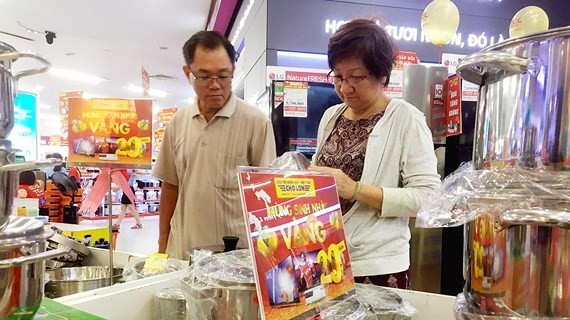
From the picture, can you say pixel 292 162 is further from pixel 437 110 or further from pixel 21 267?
pixel 437 110

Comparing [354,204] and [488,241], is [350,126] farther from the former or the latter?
[488,241]

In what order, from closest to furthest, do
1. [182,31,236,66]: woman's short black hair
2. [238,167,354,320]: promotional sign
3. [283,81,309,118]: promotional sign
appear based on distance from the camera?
[238,167,354,320]: promotional sign < [182,31,236,66]: woman's short black hair < [283,81,309,118]: promotional sign

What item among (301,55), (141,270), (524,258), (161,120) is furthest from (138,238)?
(524,258)

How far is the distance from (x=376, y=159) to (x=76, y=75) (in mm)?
12083

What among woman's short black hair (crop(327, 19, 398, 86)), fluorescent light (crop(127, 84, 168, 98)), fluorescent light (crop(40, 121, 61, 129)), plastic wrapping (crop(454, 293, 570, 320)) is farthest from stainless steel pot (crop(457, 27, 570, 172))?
fluorescent light (crop(40, 121, 61, 129))

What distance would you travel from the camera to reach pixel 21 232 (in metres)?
0.67

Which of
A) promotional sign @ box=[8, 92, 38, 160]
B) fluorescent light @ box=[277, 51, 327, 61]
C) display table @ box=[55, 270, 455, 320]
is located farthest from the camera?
promotional sign @ box=[8, 92, 38, 160]

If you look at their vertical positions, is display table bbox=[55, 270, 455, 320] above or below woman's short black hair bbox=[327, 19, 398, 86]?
below

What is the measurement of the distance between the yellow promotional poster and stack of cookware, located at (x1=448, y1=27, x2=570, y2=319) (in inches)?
67.8

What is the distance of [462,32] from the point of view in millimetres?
5258

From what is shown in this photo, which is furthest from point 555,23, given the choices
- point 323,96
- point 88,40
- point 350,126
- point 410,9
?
point 88,40

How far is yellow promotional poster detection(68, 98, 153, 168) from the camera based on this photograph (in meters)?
2.04

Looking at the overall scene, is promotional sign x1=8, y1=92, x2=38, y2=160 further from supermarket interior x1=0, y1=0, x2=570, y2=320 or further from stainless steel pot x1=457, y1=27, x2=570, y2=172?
stainless steel pot x1=457, y1=27, x2=570, y2=172

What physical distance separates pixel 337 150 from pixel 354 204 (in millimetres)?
219
